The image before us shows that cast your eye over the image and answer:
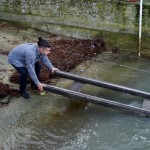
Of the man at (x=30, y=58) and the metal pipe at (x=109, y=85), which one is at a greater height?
the man at (x=30, y=58)

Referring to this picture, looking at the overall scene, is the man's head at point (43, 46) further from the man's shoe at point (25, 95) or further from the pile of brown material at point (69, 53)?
the pile of brown material at point (69, 53)

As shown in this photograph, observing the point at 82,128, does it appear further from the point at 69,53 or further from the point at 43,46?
the point at 69,53

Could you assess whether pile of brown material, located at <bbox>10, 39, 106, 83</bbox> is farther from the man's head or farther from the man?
the man's head

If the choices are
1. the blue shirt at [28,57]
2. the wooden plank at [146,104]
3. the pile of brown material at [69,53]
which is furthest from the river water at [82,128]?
the pile of brown material at [69,53]

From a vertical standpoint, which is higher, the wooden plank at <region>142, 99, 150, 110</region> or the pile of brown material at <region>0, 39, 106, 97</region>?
the pile of brown material at <region>0, 39, 106, 97</region>

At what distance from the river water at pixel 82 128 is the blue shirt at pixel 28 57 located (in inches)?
32.6

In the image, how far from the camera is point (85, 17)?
35.5ft

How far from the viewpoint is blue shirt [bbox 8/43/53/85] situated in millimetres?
7102

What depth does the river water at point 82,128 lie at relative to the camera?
21.3 feet

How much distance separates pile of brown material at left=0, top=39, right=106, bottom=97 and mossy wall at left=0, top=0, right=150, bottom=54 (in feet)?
1.25

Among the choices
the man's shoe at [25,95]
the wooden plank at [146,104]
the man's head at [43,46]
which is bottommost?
the man's shoe at [25,95]

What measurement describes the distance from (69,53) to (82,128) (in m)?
3.38

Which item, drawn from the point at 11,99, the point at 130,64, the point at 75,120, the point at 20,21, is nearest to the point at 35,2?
the point at 20,21

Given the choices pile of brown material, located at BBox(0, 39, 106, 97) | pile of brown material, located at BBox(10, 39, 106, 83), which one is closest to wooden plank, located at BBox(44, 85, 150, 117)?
pile of brown material, located at BBox(0, 39, 106, 97)
